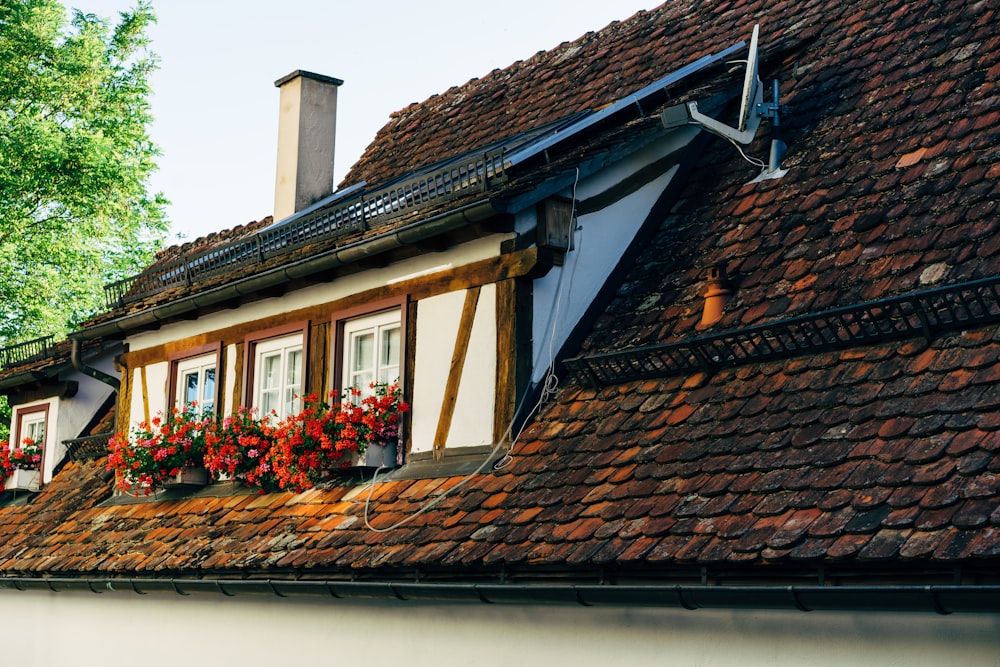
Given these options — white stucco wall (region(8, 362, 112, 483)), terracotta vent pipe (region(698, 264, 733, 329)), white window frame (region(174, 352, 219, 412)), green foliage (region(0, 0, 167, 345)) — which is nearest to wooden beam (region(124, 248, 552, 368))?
white window frame (region(174, 352, 219, 412))

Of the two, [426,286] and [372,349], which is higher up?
[426,286]

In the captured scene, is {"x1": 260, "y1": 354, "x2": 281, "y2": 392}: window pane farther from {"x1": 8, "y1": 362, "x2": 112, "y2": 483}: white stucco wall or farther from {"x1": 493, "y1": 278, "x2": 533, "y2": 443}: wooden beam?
{"x1": 8, "y1": 362, "x2": 112, "y2": 483}: white stucco wall

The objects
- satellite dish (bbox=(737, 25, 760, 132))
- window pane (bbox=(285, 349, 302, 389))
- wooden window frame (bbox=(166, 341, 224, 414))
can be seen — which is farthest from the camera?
wooden window frame (bbox=(166, 341, 224, 414))

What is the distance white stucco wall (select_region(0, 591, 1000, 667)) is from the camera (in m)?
7.29

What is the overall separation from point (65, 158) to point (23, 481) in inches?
258

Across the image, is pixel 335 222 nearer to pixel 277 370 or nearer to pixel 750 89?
pixel 277 370

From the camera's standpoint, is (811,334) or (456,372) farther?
(456,372)

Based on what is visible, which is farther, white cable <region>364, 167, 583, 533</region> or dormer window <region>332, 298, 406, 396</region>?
dormer window <region>332, 298, 406, 396</region>

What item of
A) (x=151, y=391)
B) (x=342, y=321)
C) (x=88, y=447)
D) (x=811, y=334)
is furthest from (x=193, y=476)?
(x=811, y=334)

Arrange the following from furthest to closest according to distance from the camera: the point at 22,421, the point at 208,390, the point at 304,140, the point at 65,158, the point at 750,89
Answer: the point at 65,158, the point at 22,421, the point at 304,140, the point at 208,390, the point at 750,89

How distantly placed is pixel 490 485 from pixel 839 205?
9.77ft

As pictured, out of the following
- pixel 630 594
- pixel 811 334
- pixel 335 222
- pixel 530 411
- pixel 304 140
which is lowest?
pixel 630 594

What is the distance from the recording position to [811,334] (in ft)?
28.8

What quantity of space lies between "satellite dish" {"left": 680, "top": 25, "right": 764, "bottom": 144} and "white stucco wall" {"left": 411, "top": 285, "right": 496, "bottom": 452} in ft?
6.56
